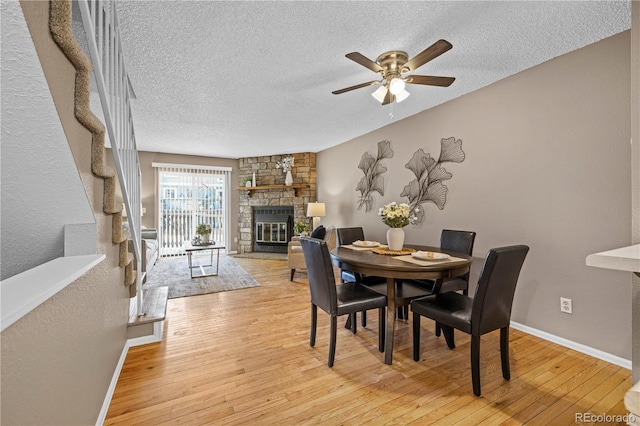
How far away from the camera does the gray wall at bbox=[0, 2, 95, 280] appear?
727 mm

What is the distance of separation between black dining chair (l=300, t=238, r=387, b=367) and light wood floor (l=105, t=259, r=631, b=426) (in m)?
0.24

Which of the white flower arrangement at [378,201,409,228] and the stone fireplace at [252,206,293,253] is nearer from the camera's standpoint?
the white flower arrangement at [378,201,409,228]

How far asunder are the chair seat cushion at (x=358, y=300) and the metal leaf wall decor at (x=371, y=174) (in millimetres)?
2410

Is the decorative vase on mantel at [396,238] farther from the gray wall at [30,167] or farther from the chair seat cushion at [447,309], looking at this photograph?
the gray wall at [30,167]

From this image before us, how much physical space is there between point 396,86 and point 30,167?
217cm

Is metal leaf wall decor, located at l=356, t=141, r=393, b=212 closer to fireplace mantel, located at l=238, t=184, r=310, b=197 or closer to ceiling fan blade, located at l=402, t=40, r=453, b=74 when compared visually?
fireplace mantel, located at l=238, t=184, r=310, b=197

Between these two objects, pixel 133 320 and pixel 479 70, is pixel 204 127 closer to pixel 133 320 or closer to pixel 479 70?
pixel 133 320

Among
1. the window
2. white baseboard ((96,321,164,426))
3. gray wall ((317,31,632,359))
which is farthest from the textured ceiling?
the window

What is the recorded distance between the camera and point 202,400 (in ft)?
5.40

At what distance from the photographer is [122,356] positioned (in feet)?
6.69

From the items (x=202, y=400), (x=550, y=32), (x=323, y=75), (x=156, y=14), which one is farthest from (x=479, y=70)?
(x=202, y=400)

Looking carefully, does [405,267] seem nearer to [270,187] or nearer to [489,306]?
[489,306]

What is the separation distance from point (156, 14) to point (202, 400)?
8.13ft

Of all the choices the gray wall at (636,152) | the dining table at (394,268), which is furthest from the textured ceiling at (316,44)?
the dining table at (394,268)
